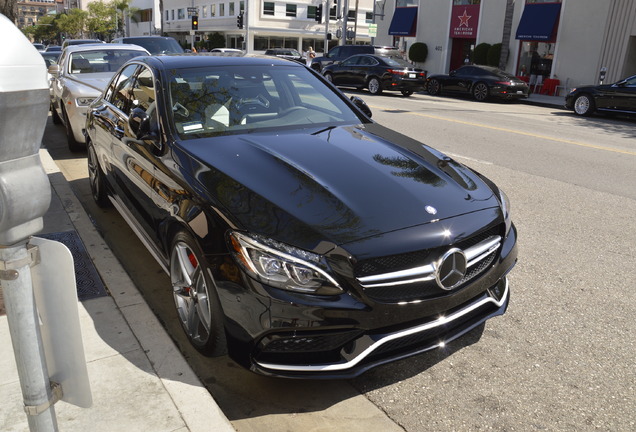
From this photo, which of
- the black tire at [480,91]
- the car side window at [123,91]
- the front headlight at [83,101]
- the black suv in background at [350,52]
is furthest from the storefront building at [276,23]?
the car side window at [123,91]

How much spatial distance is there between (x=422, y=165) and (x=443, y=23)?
31.0m

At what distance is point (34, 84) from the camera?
1344 mm

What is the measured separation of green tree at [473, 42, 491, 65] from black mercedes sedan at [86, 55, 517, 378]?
1056 inches

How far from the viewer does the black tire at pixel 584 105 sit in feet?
57.2

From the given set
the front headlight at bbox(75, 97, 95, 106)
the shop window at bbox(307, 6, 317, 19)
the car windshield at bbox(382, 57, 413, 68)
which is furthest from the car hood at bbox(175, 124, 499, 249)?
the shop window at bbox(307, 6, 317, 19)

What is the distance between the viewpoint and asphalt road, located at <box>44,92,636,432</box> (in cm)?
291

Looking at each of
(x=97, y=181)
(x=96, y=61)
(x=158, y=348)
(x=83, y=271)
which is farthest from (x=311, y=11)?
(x=158, y=348)

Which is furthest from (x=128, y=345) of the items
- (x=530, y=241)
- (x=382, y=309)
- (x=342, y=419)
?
(x=530, y=241)

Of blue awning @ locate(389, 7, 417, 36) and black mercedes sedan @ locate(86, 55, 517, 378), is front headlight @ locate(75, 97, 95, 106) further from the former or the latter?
blue awning @ locate(389, 7, 417, 36)

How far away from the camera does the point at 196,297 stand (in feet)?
10.7

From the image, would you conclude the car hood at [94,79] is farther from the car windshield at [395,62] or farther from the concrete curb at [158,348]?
the car windshield at [395,62]

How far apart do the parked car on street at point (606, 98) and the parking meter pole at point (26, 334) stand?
58.4 ft

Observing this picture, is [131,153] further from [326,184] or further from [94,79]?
[94,79]

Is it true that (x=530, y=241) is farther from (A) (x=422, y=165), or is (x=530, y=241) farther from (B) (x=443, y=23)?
(B) (x=443, y=23)
